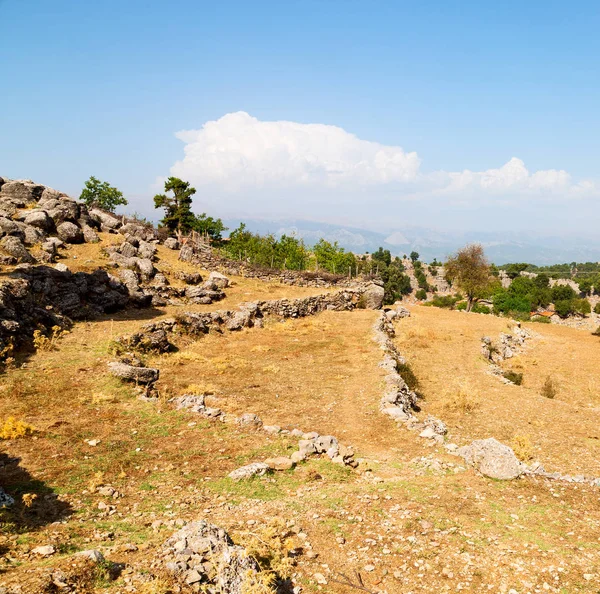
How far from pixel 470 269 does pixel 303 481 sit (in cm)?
5902

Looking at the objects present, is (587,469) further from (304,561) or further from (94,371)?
(94,371)

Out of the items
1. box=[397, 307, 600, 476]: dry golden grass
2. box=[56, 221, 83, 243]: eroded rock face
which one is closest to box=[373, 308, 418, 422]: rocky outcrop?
box=[397, 307, 600, 476]: dry golden grass

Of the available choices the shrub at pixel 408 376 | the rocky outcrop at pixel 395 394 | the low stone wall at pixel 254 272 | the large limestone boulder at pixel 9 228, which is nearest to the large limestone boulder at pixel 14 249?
the large limestone boulder at pixel 9 228

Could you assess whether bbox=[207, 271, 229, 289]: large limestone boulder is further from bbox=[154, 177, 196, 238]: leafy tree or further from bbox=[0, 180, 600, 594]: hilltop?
bbox=[154, 177, 196, 238]: leafy tree

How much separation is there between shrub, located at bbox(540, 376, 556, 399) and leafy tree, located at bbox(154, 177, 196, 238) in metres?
55.4

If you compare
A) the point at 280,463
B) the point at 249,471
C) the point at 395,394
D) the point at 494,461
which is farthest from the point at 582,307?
the point at 249,471

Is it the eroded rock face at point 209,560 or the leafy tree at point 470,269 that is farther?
the leafy tree at point 470,269

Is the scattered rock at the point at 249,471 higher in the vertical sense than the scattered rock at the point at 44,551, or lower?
lower

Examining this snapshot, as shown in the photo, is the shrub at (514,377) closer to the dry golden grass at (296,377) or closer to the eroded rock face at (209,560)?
the dry golden grass at (296,377)

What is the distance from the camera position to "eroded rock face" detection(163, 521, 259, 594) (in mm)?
6523

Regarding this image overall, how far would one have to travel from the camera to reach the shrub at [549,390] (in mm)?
24072

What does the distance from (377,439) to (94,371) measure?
41.5 feet

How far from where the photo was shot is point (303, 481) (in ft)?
37.7

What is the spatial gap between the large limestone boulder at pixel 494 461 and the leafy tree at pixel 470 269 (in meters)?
55.0
